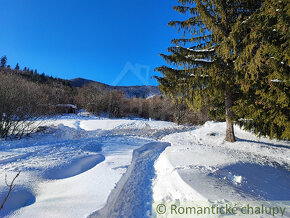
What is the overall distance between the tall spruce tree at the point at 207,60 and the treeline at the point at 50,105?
3.09 metres

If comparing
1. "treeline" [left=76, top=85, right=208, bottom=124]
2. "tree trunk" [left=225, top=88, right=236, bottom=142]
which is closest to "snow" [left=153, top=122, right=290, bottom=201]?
"tree trunk" [left=225, top=88, right=236, bottom=142]

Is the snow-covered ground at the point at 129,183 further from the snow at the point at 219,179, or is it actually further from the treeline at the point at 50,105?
the treeline at the point at 50,105

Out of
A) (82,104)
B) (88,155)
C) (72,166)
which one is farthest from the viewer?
(82,104)

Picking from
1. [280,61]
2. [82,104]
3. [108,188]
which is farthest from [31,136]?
[82,104]

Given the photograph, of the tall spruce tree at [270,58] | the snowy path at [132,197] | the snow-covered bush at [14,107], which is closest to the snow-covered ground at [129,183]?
the snowy path at [132,197]

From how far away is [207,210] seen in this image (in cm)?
203

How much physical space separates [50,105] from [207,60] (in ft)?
44.4

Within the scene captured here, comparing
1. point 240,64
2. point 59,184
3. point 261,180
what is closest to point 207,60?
point 240,64

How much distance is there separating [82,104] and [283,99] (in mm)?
34368

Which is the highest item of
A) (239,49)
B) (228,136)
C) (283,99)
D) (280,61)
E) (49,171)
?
(239,49)

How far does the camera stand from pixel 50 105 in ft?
41.7

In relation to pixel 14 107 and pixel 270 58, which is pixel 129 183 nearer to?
Answer: pixel 270 58

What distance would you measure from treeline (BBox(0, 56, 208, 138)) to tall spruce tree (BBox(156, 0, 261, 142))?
10.1ft

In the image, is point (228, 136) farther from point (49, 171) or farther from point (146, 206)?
point (49, 171)
